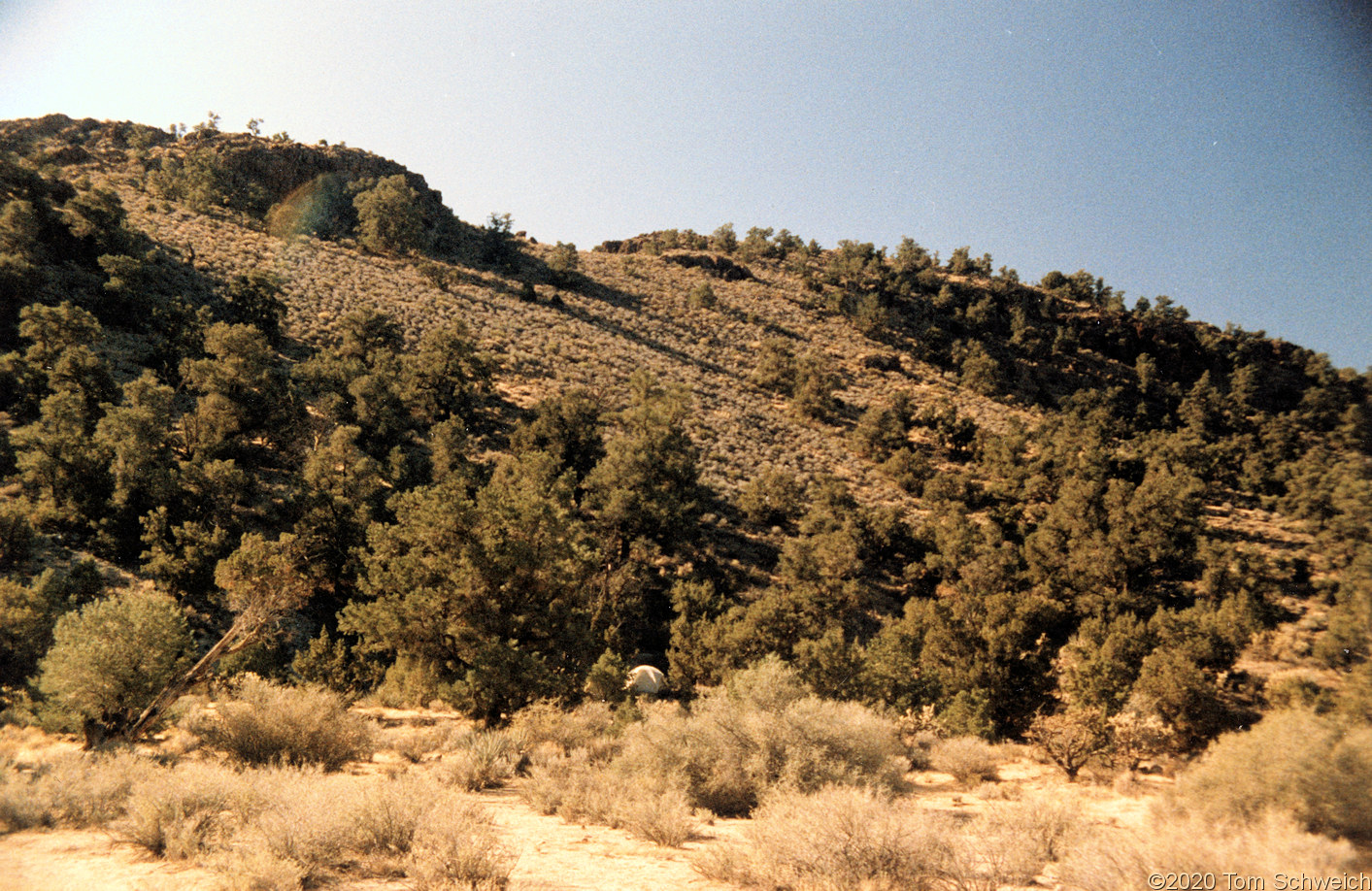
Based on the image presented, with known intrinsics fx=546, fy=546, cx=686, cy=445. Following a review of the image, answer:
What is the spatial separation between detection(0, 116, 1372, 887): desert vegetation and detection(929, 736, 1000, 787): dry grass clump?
0.30 feet

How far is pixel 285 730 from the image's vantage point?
10.4 meters

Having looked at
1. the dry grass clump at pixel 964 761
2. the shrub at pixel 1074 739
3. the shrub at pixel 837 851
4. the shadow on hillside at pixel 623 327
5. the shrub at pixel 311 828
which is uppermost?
the shadow on hillside at pixel 623 327

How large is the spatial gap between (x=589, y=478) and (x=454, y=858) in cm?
2899

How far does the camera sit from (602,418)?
140ft

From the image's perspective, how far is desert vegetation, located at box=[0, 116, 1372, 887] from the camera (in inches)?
401

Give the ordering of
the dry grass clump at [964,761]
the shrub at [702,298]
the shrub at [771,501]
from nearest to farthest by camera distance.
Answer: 1. the dry grass clump at [964,761]
2. the shrub at [771,501]
3. the shrub at [702,298]

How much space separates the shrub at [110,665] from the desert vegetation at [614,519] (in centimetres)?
6

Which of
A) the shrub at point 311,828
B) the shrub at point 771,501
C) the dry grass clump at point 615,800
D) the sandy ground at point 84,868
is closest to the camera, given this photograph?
the sandy ground at point 84,868

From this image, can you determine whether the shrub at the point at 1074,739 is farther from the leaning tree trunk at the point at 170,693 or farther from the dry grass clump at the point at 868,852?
the leaning tree trunk at the point at 170,693

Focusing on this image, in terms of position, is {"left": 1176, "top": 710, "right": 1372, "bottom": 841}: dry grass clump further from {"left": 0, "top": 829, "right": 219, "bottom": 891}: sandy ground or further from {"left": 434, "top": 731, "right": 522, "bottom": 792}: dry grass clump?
{"left": 434, "top": 731, "right": 522, "bottom": 792}: dry grass clump

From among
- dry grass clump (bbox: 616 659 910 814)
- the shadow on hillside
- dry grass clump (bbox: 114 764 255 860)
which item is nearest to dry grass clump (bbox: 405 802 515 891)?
dry grass clump (bbox: 114 764 255 860)

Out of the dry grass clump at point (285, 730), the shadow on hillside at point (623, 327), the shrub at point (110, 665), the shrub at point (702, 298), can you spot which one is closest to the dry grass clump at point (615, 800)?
the dry grass clump at point (285, 730)

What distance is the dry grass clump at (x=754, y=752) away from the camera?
8.79 m

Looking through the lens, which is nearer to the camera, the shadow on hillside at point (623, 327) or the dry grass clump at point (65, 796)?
the dry grass clump at point (65, 796)
